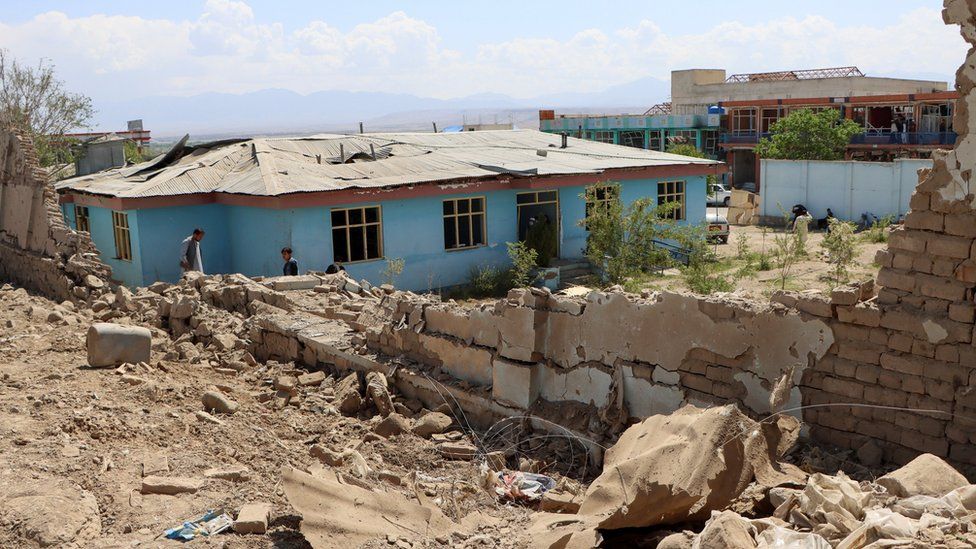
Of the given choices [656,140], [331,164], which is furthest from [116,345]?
[656,140]

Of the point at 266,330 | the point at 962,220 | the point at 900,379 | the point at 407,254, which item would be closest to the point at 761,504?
the point at 900,379

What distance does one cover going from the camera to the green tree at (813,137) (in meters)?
33.4

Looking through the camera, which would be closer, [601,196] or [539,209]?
[601,196]

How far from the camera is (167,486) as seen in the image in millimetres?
5617

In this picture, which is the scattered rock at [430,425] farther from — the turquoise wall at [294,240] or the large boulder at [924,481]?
the turquoise wall at [294,240]

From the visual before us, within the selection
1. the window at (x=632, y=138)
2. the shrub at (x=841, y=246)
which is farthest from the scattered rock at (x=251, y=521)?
the window at (x=632, y=138)

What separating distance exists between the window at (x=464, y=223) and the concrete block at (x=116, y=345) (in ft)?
30.3

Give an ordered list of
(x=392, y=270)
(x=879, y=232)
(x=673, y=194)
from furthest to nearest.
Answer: (x=879, y=232)
(x=673, y=194)
(x=392, y=270)

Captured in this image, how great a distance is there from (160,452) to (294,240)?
9360 mm

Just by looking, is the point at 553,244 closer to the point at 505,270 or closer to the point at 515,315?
the point at 505,270

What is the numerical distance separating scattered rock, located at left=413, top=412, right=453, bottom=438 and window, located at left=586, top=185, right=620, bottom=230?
34.6 ft

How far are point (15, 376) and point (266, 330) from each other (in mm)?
2574

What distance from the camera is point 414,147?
2066cm

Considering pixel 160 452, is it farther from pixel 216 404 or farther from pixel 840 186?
pixel 840 186
